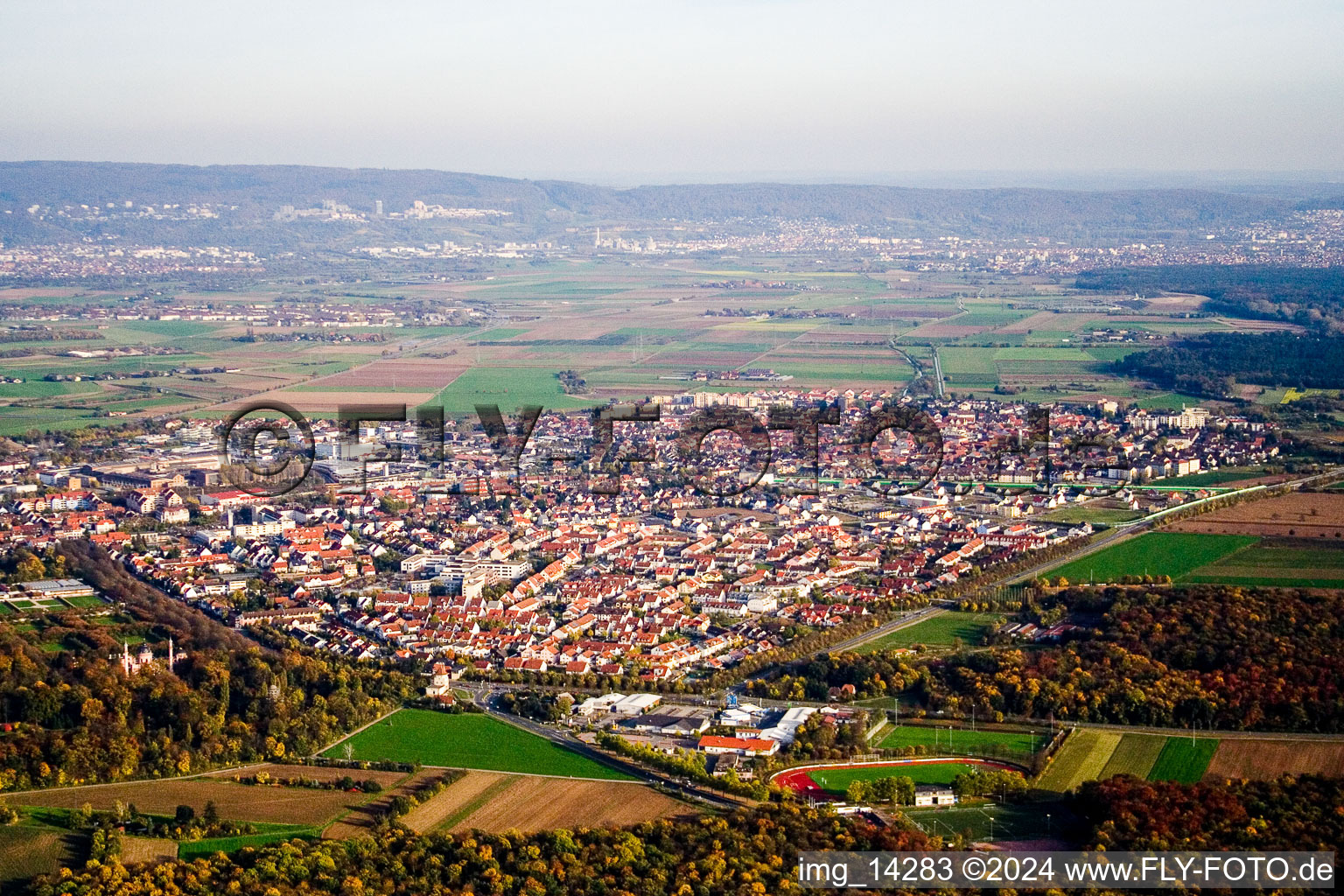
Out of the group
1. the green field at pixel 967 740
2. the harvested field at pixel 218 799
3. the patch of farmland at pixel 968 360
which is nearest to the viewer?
the harvested field at pixel 218 799

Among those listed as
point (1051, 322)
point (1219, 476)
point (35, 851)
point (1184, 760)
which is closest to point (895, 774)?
point (1184, 760)

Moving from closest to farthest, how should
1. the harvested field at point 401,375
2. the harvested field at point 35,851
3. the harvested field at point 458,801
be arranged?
the harvested field at point 35,851, the harvested field at point 458,801, the harvested field at point 401,375

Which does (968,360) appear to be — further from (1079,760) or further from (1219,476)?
(1079,760)

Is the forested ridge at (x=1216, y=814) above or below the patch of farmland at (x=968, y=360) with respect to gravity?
below

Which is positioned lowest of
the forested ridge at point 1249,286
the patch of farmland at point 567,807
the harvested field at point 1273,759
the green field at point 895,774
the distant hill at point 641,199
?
the patch of farmland at point 567,807

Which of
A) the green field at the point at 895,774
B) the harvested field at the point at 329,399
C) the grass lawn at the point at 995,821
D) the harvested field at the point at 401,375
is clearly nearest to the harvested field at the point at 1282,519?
the green field at the point at 895,774

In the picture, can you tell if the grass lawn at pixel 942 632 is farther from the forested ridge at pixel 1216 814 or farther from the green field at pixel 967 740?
the forested ridge at pixel 1216 814

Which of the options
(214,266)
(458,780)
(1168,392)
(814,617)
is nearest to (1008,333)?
(1168,392)
